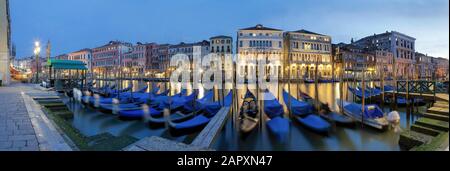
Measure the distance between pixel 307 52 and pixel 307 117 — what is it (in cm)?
4041

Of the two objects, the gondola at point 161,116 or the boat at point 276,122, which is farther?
the gondola at point 161,116

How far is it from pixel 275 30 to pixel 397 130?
38510mm

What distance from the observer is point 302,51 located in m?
45.1

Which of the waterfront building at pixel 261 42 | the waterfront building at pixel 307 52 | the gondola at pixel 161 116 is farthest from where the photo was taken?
the waterfront building at pixel 307 52

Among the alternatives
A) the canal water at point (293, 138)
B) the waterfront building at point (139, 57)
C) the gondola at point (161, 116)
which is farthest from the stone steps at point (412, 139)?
the waterfront building at point (139, 57)

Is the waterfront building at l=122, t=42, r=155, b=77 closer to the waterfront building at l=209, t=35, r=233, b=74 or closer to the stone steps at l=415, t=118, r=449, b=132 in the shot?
the waterfront building at l=209, t=35, r=233, b=74

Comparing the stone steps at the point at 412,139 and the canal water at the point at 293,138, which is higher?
the stone steps at the point at 412,139

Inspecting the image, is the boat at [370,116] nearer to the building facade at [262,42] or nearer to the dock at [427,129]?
the dock at [427,129]

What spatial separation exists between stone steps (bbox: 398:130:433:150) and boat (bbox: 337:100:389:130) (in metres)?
1.83

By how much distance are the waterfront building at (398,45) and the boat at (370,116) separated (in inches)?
1684

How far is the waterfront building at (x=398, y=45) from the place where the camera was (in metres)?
44.8

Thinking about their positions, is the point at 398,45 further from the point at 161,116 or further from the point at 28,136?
the point at 28,136

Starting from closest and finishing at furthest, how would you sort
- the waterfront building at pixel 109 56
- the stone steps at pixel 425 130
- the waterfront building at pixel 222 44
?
the stone steps at pixel 425 130
the waterfront building at pixel 222 44
the waterfront building at pixel 109 56
